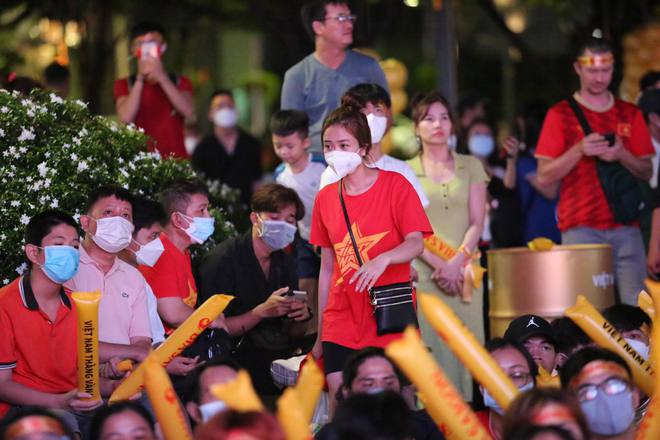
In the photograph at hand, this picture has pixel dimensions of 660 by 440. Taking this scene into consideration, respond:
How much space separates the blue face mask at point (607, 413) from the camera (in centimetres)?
641

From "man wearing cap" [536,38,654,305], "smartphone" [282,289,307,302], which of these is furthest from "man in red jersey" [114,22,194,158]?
"man wearing cap" [536,38,654,305]

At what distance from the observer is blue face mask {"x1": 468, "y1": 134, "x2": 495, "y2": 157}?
41.2 feet

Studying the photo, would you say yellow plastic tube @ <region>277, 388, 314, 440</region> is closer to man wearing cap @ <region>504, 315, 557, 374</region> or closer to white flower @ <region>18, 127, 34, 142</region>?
man wearing cap @ <region>504, 315, 557, 374</region>

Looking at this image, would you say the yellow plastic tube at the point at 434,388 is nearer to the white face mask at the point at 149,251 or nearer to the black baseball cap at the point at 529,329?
the black baseball cap at the point at 529,329

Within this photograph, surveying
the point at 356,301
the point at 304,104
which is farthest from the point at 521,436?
the point at 304,104

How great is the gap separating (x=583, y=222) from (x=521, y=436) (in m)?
4.59

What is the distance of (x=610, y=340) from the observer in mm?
7258

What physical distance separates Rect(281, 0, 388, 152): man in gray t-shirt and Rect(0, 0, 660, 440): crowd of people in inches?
0.5

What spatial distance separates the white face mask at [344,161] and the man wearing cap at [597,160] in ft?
9.14

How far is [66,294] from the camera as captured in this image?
7742 millimetres

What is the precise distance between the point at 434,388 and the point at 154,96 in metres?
5.46

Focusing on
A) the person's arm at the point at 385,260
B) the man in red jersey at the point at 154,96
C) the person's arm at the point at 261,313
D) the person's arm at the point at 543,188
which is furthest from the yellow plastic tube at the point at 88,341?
the person's arm at the point at 543,188

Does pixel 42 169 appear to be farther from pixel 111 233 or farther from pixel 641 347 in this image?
pixel 641 347

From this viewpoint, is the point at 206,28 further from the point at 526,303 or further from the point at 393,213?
the point at 393,213
